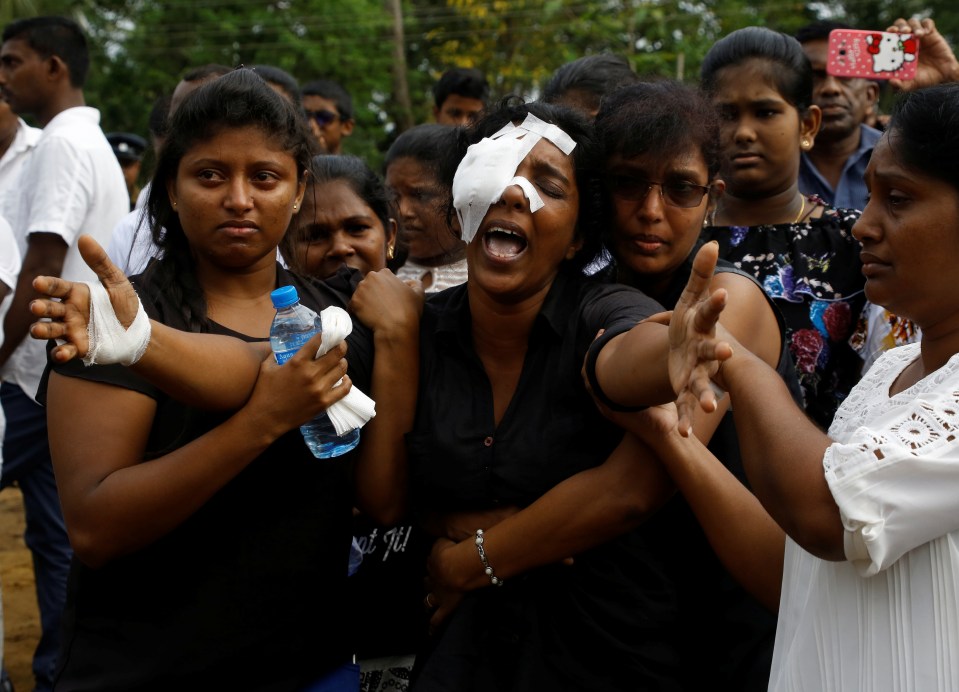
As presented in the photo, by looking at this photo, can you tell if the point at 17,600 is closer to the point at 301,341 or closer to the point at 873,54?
the point at 301,341

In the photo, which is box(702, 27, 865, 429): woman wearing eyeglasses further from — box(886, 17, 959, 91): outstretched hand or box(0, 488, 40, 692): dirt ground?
box(0, 488, 40, 692): dirt ground

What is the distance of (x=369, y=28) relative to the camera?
18.9m

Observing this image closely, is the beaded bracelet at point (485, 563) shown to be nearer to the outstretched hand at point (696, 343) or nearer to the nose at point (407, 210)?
the outstretched hand at point (696, 343)

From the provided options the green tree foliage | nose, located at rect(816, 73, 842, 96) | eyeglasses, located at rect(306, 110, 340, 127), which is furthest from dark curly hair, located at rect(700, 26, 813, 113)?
the green tree foliage

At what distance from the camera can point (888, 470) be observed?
5.75ft

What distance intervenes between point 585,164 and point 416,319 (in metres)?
0.60

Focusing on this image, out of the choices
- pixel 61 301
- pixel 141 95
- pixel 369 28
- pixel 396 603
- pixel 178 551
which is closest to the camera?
pixel 61 301

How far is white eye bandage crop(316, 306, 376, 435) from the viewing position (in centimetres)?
227

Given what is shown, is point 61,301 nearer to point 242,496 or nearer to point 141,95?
point 242,496

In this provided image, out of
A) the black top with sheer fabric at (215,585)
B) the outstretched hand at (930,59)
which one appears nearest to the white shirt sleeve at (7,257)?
the black top with sheer fabric at (215,585)

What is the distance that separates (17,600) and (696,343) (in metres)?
6.18

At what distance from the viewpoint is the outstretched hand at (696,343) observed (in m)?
1.84

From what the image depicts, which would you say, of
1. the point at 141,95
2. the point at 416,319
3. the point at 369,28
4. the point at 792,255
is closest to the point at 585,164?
the point at 416,319

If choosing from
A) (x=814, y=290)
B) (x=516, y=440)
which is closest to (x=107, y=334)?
(x=516, y=440)
